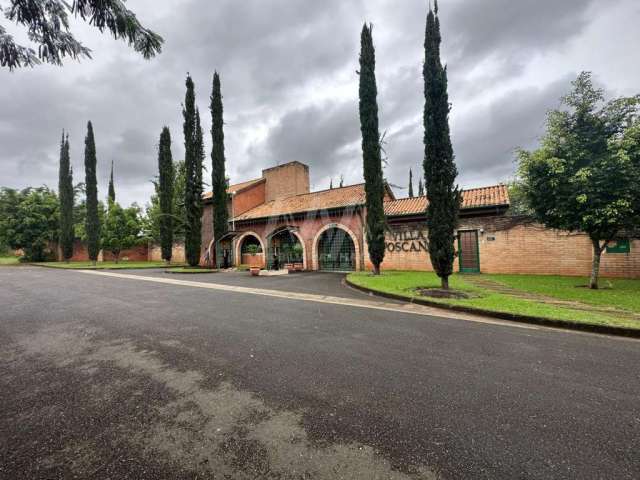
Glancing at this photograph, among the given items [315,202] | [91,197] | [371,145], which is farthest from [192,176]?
[371,145]

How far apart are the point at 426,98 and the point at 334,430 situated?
979 centimetres

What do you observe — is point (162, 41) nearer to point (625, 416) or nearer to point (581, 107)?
point (625, 416)

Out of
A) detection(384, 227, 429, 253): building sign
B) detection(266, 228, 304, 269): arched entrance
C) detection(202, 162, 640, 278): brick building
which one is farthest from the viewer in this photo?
detection(266, 228, 304, 269): arched entrance

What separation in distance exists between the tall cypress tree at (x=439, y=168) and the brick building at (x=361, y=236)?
6.15 m

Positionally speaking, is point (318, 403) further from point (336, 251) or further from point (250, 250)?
point (250, 250)

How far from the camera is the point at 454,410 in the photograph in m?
2.44

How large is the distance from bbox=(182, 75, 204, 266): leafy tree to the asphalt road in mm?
16341

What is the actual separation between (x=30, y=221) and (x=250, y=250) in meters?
25.3

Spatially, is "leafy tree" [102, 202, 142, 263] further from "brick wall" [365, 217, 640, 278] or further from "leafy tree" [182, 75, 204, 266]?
"brick wall" [365, 217, 640, 278]

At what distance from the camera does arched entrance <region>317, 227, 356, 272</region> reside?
687 inches

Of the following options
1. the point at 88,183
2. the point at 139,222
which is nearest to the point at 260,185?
the point at 139,222

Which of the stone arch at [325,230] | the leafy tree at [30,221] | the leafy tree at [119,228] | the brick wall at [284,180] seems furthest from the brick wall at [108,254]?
the stone arch at [325,230]

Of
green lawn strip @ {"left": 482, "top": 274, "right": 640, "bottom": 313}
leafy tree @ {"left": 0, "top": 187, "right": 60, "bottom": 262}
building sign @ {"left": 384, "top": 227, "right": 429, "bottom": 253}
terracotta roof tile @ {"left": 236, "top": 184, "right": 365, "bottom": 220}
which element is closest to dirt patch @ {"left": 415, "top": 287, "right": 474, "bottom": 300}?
green lawn strip @ {"left": 482, "top": 274, "right": 640, "bottom": 313}

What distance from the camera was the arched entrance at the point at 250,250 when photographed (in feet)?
68.4
